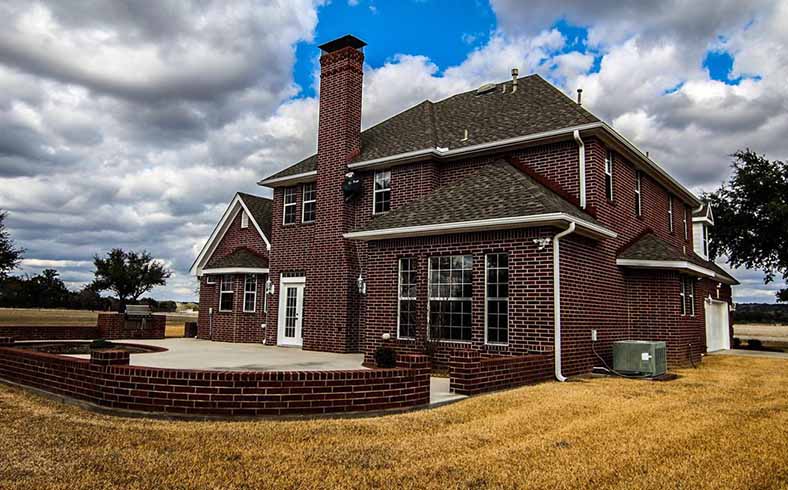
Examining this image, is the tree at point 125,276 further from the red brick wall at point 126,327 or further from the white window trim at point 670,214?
the white window trim at point 670,214

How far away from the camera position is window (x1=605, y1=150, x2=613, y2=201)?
1435 centimetres

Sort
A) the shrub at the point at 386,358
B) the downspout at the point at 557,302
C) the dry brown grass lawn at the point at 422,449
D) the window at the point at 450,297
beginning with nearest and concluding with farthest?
the dry brown grass lawn at the point at 422,449
the shrub at the point at 386,358
the downspout at the point at 557,302
the window at the point at 450,297

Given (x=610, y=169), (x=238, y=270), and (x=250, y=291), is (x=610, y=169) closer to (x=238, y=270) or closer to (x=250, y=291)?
(x=250, y=291)

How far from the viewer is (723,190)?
29.2 m

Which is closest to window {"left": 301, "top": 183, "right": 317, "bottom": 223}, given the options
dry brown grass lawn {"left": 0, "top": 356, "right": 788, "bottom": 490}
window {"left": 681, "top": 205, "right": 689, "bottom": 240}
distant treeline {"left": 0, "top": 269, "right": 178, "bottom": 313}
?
dry brown grass lawn {"left": 0, "top": 356, "right": 788, "bottom": 490}

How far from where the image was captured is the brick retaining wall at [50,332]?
17922 millimetres

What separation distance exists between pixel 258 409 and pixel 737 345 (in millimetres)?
24282

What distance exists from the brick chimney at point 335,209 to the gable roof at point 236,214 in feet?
13.7

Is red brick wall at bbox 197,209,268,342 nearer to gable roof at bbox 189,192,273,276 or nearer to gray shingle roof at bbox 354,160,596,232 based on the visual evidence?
gable roof at bbox 189,192,273,276

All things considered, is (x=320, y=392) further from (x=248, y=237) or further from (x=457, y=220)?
(x=248, y=237)

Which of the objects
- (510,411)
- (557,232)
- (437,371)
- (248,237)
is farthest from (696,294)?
(248,237)

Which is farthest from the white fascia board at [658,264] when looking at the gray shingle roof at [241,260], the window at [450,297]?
the gray shingle roof at [241,260]

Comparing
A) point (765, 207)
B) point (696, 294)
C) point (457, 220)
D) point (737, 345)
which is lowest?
point (737, 345)

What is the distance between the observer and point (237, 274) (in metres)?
20.8
